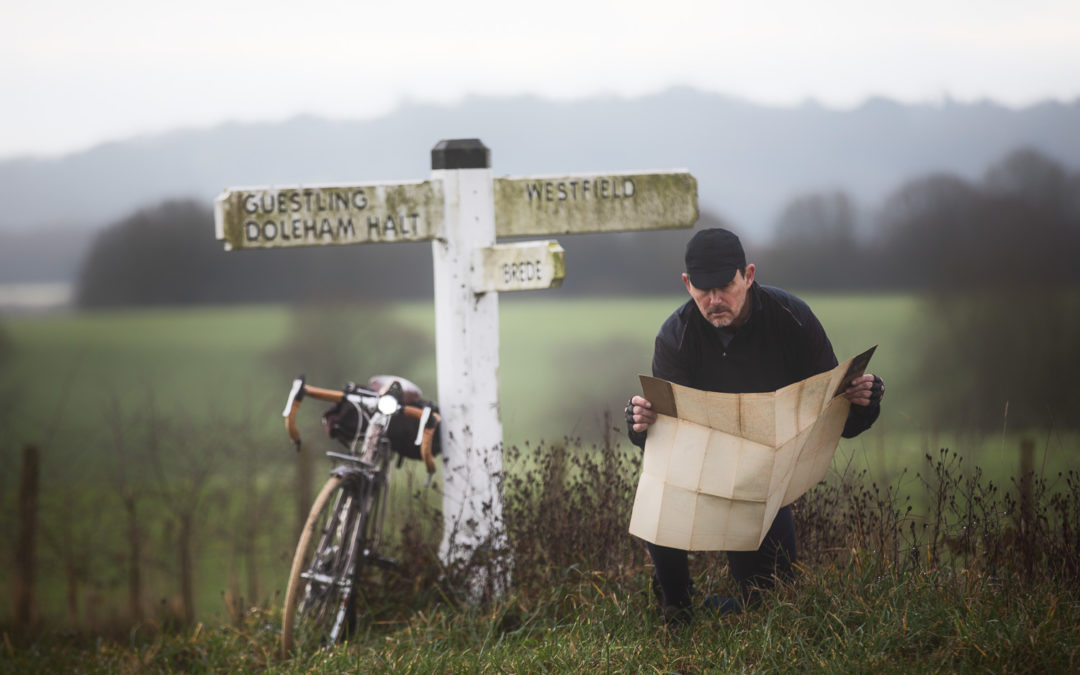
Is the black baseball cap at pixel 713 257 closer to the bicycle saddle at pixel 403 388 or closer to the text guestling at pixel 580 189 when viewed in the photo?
the text guestling at pixel 580 189

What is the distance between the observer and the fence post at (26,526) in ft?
35.5

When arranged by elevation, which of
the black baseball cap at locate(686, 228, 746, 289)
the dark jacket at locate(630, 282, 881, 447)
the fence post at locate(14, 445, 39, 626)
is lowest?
the fence post at locate(14, 445, 39, 626)

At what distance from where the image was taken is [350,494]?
16.5ft

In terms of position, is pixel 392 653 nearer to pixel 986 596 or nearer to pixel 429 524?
pixel 429 524

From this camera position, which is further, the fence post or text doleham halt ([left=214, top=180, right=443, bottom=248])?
the fence post

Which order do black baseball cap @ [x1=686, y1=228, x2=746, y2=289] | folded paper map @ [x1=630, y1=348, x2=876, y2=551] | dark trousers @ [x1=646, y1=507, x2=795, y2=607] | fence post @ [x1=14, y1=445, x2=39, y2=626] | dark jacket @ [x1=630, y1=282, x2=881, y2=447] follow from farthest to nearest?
fence post @ [x1=14, y1=445, x2=39, y2=626] < dark trousers @ [x1=646, y1=507, x2=795, y2=607] < dark jacket @ [x1=630, y1=282, x2=881, y2=447] < folded paper map @ [x1=630, y1=348, x2=876, y2=551] < black baseball cap @ [x1=686, y1=228, x2=746, y2=289]

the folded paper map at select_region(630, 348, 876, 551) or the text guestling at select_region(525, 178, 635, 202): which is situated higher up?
the text guestling at select_region(525, 178, 635, 202)

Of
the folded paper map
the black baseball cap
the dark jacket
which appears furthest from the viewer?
the dark jacket

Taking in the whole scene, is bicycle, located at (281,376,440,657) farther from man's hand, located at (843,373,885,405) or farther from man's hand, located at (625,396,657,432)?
man's hand, located at (843,373,885,405)

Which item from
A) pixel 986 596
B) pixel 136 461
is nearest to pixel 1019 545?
pixel 986 596

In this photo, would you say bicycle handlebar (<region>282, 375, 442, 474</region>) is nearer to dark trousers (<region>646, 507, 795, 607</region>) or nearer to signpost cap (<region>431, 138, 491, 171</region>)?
signpost cap (<region>431, 138, 491, 171</region>)

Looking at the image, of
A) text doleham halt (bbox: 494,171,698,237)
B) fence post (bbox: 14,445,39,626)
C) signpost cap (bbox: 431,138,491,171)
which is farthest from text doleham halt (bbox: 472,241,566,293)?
fence post (bbox: 14,445,39,626)

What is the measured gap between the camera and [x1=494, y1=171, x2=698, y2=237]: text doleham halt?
5367mm

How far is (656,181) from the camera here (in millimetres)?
5523
